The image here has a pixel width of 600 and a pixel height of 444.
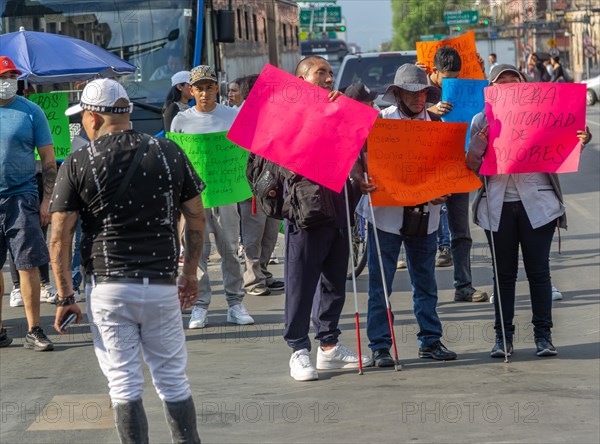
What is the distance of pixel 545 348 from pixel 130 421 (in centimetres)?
337

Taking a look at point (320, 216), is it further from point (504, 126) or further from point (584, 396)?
point (584, 396)

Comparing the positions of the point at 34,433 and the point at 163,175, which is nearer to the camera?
the point at 163,175

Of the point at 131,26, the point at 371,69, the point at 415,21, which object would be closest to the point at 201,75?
the point at 131,26

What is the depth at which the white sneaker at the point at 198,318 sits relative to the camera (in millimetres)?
8961

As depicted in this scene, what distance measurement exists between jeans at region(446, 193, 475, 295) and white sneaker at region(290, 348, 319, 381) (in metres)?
2.79

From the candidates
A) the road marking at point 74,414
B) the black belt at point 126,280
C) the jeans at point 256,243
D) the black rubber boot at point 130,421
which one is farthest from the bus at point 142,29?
the black rubber boot at point 130,421

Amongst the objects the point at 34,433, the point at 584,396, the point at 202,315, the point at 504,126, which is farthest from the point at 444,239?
the point at 34,433

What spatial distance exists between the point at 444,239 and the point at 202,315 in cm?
363

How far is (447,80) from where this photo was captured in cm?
840

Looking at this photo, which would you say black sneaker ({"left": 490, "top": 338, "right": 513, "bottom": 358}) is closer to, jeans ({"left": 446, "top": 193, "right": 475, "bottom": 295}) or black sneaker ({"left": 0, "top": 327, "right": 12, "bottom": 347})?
jeans ({"left": 446, "top": 193, "right": 475, "bottom": 295})

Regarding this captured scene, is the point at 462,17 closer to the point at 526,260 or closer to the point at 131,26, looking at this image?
the point at 131,26

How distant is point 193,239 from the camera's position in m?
5.53

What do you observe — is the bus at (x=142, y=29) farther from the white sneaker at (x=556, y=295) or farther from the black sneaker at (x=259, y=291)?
the white sneaker at (x=556, y=295)

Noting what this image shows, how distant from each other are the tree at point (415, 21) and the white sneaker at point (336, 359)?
91.6m
